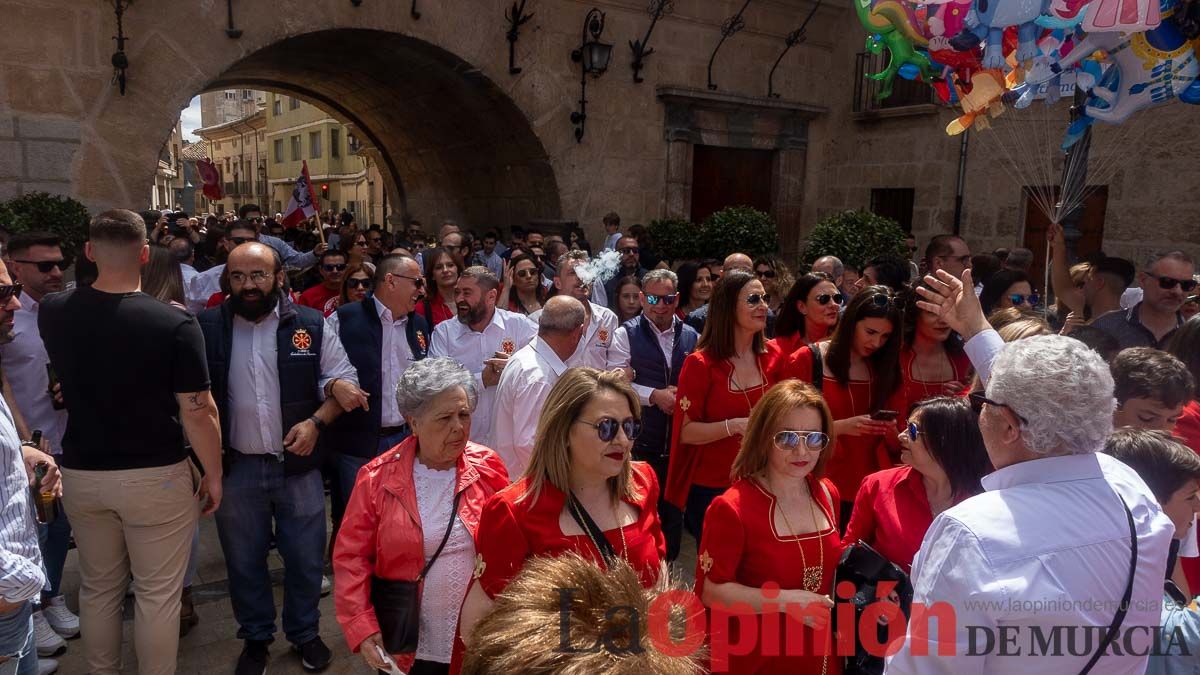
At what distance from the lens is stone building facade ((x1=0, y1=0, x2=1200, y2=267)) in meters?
8.16

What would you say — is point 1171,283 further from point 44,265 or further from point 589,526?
point 44,265

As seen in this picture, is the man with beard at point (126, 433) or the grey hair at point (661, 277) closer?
the man with beard at point (126, 433)

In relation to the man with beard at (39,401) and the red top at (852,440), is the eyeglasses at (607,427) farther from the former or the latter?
the man with beard at (39,401)

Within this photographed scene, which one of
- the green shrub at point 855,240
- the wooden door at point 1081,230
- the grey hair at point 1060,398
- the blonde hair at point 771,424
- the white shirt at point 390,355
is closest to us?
the grey hair at point 1060,398

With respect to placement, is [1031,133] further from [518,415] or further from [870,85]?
[518,415]

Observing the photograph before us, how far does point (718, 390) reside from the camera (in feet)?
12.3

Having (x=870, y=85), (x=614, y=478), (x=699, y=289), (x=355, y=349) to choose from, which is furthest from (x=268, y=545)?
(x=870, y=85)

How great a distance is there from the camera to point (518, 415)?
3.54 m

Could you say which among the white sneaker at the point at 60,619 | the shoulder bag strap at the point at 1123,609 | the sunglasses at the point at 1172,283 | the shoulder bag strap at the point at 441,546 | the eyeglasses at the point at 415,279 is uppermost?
the sunglasses at the point at 1172,283

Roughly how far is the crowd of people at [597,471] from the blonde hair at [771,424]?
0.04ft

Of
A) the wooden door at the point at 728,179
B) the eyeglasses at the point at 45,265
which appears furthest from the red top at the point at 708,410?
the wooden door at the point at 728,179

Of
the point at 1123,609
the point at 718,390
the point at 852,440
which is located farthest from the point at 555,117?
the point at 1123,609

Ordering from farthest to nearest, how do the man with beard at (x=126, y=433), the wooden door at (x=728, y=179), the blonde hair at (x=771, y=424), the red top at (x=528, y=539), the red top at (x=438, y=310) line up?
1. the wooden door at (x=728, y=179)
2. the red top at (x=438, y=310)
3. the man with beard at (x=126, y=433)
4. the blonde hair at (x=771, y=424)
5. the red top at (x=528, y=539)

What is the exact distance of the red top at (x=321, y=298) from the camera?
5766 mm
